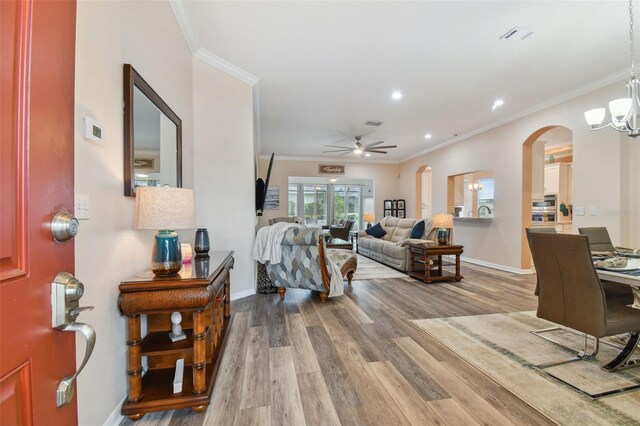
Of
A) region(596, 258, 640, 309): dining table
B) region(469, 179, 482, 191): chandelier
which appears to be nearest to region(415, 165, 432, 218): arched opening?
region(469, 179, 482, 191): chandelier

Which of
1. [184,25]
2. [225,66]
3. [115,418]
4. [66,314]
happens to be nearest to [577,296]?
[66,314]

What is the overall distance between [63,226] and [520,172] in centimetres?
624

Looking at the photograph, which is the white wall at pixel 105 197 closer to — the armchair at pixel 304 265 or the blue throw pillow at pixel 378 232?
the armchair at pixel 304 265

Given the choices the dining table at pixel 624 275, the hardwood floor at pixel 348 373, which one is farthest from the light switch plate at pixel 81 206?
the dining table at pixel 624 275

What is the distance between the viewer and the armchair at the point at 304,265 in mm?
3652

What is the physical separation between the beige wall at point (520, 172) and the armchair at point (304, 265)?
12.2 feet

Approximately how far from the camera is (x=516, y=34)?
295cm

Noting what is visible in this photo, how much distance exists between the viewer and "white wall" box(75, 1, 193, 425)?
1.34 metres

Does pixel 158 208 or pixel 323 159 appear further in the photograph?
pixel 323 159

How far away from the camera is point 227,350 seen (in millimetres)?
2445

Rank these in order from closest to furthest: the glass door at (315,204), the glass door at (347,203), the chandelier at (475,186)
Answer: the chandelier at (475,186)
the glass door at (315,204)
the glass door at (347,203)

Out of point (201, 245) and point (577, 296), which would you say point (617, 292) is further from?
point (201, 245)

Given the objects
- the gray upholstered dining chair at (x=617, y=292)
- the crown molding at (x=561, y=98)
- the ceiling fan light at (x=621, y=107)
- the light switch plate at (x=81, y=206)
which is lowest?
the gray upholstered dining chair at (x=617, y=292)

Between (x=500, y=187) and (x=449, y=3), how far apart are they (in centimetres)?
420
